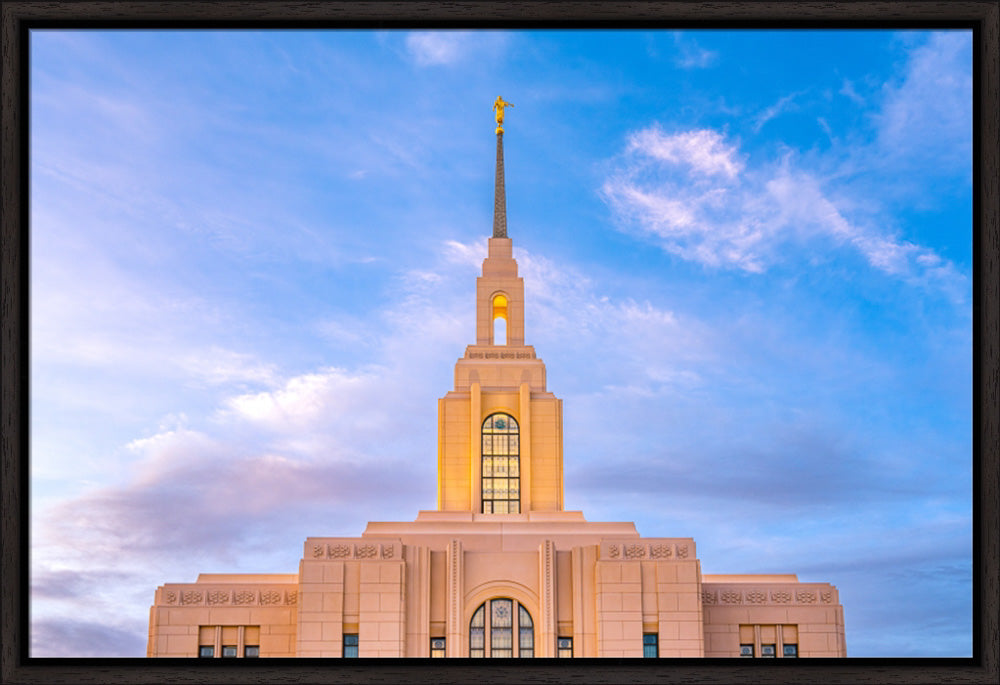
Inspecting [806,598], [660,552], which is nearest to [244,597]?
[660,552]

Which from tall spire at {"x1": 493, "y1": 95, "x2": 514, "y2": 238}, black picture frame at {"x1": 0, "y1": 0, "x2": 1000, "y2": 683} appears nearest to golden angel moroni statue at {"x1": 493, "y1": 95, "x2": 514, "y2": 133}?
tall spire at {"x1": 493, "y1": 95, "x2": 514, "y2": 238}

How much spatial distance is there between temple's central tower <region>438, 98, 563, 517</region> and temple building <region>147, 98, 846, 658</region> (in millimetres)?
5475

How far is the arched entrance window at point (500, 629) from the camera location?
27703 millimetres

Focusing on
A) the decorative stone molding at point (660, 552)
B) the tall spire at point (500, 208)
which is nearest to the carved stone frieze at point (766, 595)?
the decorative stone molding at point (660, 552)

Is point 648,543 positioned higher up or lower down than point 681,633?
higher up

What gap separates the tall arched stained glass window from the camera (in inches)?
1398

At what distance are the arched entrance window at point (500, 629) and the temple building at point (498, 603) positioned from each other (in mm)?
29

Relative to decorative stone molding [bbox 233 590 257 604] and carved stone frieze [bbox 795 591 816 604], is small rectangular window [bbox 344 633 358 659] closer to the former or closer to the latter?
decorative stone molding [bbox 233 590 257 604]

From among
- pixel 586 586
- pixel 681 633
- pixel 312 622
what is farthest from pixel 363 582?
pixel 681 633

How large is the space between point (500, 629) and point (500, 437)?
9427 millimetres

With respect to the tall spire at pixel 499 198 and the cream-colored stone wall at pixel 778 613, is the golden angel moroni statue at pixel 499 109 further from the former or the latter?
the cream-colored stone wall at pixel 778 613

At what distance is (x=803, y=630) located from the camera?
28.3 metres
